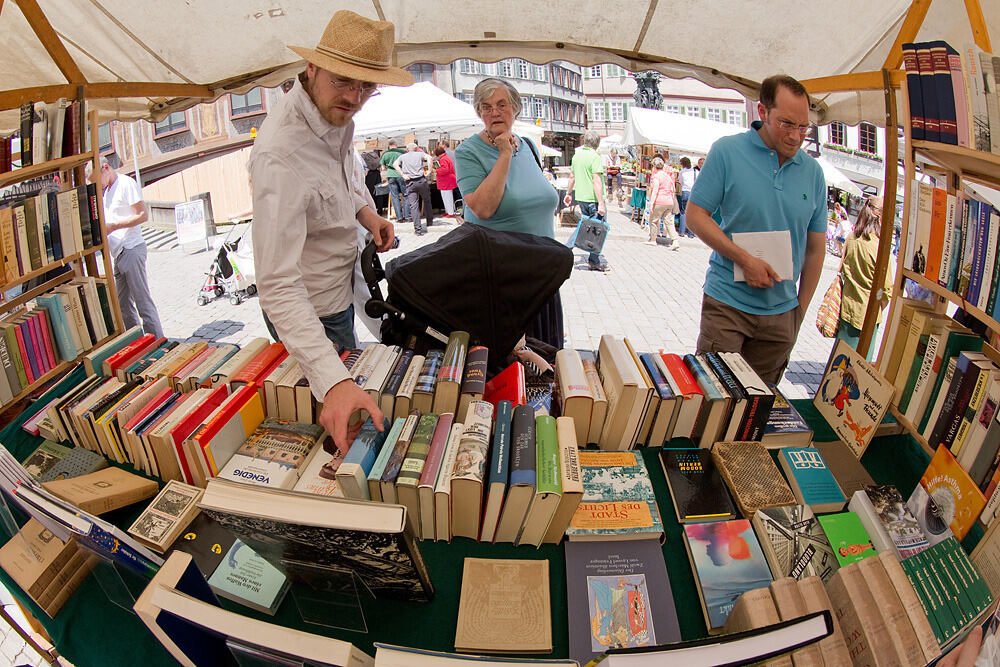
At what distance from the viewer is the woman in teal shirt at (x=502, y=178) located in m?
2.66

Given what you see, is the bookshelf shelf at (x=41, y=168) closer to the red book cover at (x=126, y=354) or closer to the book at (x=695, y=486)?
the red book cover at (x=126, y=354)

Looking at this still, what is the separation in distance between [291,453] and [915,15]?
2719 mm

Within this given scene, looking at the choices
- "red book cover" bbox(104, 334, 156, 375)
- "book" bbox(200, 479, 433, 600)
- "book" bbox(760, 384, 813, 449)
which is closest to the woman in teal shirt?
"book" bbox(760, 384, 813, 449)

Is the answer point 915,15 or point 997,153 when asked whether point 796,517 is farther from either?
point 915,15

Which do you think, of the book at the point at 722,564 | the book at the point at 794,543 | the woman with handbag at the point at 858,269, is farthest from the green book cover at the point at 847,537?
the woman with handbag at the point at 858,269

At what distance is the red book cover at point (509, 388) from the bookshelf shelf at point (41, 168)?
2.23 metres

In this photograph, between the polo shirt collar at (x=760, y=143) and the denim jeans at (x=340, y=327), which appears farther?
the polo shirt collar at (x=760, y=143)

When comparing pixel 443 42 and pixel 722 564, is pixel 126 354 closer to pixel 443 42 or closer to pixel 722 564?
pixel 722 564

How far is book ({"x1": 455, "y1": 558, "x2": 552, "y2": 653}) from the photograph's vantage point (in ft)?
3.87

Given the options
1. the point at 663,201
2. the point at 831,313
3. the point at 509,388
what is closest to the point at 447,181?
the point at 663,201

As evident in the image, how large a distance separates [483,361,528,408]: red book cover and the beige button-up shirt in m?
0.53

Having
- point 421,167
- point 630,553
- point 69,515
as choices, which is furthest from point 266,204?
point 421,167

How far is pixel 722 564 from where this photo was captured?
134cm

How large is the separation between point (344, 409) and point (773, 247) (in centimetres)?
215
